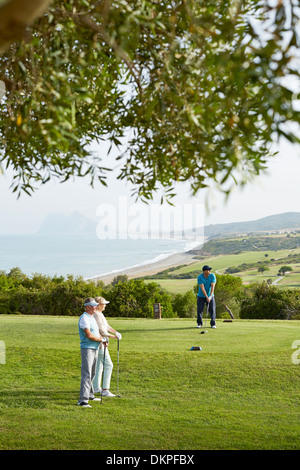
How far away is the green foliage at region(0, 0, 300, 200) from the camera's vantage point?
383 centimetres

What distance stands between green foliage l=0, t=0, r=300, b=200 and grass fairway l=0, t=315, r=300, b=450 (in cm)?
411

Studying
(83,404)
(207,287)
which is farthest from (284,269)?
(83,404)

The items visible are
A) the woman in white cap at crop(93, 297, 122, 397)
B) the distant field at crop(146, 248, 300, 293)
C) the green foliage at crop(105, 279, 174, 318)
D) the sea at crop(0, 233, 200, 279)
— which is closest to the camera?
the woman in white cap at crop(93, 297, 122, 397)

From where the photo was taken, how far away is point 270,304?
3272 cm

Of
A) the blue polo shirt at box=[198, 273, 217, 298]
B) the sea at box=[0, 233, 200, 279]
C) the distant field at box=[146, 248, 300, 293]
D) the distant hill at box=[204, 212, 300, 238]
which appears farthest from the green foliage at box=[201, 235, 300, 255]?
the blue polo shirt at box=[198, 273, 217, 298]

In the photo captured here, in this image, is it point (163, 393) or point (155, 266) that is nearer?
point (163, 393)

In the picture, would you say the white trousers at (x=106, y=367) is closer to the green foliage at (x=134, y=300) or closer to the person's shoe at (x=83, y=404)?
the person's shoe at (x=83, y=404)

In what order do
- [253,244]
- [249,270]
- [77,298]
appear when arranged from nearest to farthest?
[77,298]
[249,270]
[253,244]

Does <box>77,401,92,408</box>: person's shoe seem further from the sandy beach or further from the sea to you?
the sandy beach

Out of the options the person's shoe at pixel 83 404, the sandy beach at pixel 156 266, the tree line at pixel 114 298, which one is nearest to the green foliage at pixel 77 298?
the tree line at pixel 114 298

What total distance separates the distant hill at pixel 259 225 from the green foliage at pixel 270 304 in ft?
388

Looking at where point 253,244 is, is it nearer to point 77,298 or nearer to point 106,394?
point 77,298

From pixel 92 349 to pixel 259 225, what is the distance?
Result: 160 m

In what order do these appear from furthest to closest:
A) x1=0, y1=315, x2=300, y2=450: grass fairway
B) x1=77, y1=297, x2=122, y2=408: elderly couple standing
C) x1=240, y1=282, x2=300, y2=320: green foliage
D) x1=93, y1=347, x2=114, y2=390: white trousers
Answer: x1=240, y1=282, x2=300, y2=320: green foliage < x1=93, y1=347, x2=114, y2=390: white trousers < x1=77, y1=297, x2=122, y2=408: elderly couple standing < x1=0, y1=315, x2=300, y2=450: grass fairway
